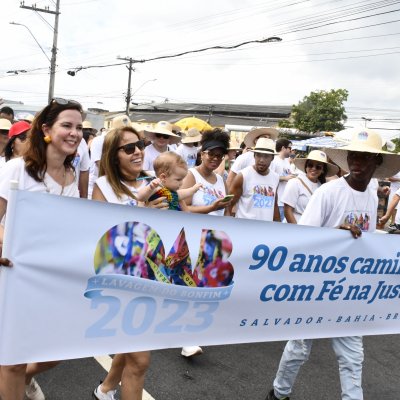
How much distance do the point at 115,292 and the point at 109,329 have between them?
19 centimetres

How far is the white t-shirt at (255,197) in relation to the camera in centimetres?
554

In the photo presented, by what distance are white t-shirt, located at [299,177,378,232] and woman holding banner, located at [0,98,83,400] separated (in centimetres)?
150

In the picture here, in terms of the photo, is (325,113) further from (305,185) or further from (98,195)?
(98,195)

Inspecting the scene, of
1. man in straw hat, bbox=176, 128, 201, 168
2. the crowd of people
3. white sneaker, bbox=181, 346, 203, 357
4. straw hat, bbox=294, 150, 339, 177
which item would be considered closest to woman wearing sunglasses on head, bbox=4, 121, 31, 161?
the crowd of people

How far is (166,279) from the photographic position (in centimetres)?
256

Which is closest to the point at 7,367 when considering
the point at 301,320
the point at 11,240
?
the point at 11,240

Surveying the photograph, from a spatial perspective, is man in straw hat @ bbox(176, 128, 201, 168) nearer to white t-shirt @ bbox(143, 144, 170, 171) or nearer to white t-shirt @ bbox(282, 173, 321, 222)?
white t-shirt @ bbox(143, 144, 170, 171)

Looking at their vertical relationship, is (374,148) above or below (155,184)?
above

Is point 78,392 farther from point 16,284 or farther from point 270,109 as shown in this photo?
point 270,109

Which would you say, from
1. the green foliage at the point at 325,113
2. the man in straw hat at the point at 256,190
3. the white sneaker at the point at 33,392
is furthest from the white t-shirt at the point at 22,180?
the green foliage at the point at 325,113

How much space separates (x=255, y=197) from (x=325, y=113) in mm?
42217

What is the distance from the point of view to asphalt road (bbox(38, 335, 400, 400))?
3.52 metres

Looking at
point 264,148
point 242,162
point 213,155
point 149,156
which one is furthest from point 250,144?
point 213,155

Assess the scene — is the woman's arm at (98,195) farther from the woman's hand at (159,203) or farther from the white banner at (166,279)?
the white banner at (166,279)
